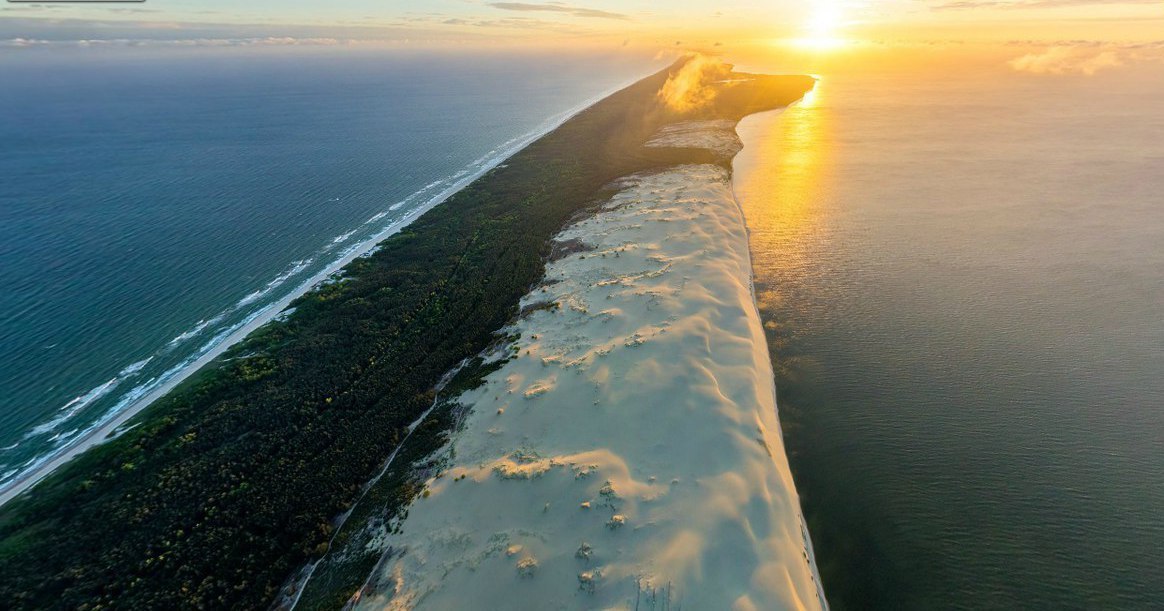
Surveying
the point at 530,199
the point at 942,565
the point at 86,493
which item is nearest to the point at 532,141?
the point at 530,199

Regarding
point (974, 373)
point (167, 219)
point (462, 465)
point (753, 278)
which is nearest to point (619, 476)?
point (462, 465)

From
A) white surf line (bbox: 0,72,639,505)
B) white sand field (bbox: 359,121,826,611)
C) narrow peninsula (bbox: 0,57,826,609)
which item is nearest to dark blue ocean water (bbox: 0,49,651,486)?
white surf line (bbox: 0,72,639,505)

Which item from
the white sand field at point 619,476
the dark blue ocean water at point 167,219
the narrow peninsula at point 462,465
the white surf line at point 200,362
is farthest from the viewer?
the dark blue ocean water at point 167,219

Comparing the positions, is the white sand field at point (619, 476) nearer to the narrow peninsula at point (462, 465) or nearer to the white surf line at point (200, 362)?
the narrow peninsula at point (462, 465)

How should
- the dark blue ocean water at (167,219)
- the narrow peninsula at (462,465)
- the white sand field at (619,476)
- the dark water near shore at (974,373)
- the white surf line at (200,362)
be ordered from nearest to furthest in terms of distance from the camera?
the white sand field at (619,476), the narrow peninsula at (462,465), the dark water near shore at (974,373), the white surf line at (200,362), the dark blue ocean water at (167,219)

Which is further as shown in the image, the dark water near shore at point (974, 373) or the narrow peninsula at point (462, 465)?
the dark water near shore at point (974, 373)

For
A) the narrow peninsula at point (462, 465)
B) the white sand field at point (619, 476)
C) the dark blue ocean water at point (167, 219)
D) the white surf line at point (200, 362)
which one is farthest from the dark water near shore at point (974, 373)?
the dark blue ocean water at point (167, 219)
